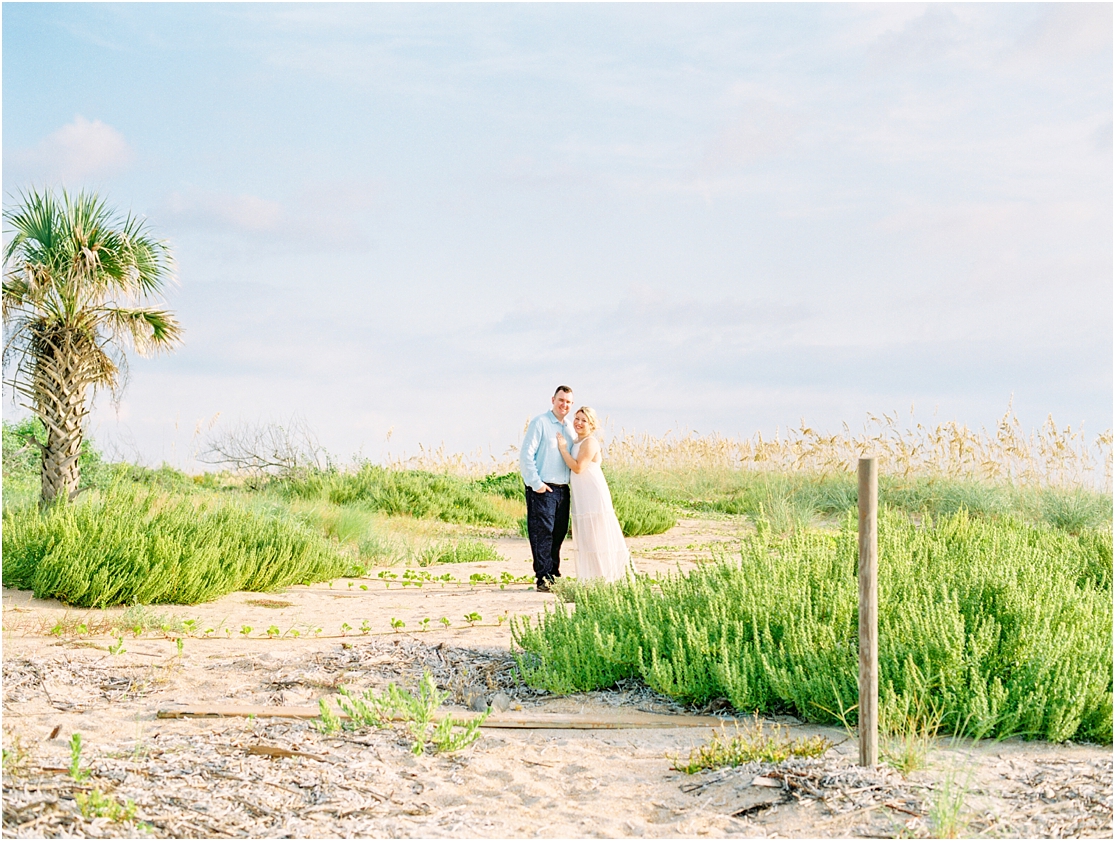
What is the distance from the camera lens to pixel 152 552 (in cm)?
849

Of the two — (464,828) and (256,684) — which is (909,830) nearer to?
(464,828)

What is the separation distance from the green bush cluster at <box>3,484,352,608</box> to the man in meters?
2.31

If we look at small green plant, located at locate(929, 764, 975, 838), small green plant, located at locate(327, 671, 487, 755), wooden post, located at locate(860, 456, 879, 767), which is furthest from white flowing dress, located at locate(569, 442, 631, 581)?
small green plant, located at locate(929, 764, 975, 838)

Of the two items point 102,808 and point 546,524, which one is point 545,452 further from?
point 102,808

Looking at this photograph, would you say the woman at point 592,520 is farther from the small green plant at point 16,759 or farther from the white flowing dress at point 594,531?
the small green plant at point 16,759

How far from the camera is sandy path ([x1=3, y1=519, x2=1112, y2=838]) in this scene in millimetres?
3510

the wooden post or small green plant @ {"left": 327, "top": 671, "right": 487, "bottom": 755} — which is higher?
the wooden post

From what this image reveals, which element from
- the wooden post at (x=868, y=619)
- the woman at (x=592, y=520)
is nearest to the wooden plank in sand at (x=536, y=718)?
the wooden post at (x=868, y=619)

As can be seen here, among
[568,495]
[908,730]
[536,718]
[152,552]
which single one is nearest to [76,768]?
[536,718]

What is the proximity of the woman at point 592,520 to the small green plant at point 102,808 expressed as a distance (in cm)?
575

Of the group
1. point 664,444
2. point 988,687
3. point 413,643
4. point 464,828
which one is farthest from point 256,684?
point 664,444

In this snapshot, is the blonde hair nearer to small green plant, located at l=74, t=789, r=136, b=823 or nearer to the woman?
the woman

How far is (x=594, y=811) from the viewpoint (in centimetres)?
372

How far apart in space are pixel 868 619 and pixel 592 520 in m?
5.20
